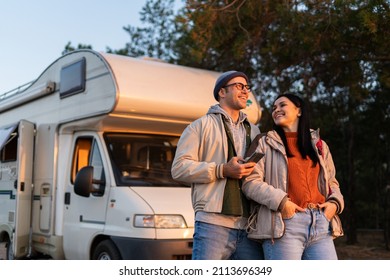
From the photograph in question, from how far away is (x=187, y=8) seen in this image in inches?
301

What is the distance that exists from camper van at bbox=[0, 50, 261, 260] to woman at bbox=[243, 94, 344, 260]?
87.0 inches

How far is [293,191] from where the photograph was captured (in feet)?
10.1

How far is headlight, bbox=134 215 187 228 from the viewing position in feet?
16.7

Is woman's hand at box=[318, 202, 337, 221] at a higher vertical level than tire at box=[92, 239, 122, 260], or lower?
higher

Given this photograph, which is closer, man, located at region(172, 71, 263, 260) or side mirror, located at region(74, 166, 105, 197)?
man, located at region(172, 71, 263, 260)

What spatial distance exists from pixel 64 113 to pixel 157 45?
8.89m

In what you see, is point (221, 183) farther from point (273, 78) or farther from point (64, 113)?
point (273, 78)

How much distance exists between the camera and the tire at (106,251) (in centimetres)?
540

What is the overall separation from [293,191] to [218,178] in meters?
0.44

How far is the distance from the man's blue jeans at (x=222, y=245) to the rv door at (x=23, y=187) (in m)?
4.28

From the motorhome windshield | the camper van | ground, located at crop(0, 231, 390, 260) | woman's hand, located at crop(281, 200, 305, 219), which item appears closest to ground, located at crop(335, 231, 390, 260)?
ground, located at crop(0, 231, 390, 260)

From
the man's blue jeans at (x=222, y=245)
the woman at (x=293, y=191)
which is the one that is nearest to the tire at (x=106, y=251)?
the man's blue jeans at (x=222, y=245)

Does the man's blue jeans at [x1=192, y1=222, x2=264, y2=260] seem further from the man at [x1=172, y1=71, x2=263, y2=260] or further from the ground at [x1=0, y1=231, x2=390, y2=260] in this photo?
the ground at [x1=0, y1=231, x2=390, y2=260]

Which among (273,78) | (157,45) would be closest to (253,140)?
(273,78)
